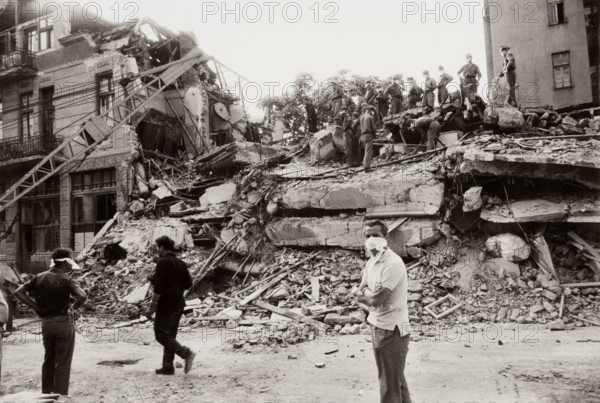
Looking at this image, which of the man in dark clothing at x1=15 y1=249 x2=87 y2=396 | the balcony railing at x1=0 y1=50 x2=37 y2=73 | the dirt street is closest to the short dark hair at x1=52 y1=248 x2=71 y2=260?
the man in dark clothing at x1=15 y1=249 x2=87 y2=396

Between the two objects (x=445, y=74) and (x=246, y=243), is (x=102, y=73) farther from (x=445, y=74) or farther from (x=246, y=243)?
(x=445, y=74)

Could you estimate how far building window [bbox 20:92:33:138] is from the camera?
2036 centimetres

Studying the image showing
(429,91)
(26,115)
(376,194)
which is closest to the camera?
(376,194)

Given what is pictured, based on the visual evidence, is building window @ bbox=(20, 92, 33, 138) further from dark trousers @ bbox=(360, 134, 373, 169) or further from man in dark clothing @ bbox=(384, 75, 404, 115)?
man in dark clothing @ bbox=(384, 75, 404, 115)

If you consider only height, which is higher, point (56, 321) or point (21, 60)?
point (21, 60)

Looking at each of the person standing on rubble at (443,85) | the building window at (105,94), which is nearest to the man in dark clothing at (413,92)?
the person standing on rubble at (443,85)

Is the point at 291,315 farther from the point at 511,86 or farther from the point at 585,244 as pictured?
the point at 511,86

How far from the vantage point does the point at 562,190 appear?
11.0 meters

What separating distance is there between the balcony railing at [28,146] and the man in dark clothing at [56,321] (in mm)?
15569

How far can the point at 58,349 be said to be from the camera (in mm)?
4879

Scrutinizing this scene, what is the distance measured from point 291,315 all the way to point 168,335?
405 cm

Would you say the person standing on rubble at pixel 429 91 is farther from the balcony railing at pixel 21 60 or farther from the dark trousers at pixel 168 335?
the balcony railing at pixel 21 60

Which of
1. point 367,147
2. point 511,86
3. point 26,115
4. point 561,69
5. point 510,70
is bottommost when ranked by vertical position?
point 367,147

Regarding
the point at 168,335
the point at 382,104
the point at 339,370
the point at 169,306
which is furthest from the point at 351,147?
the point at 168,335
